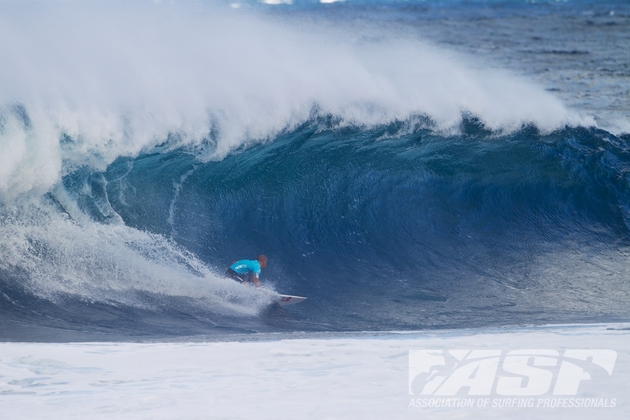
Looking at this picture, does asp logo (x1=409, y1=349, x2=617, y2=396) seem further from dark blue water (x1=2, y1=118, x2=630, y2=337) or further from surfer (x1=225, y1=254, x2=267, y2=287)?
surfer (x1=225, y1=254, x2=267, y2=287)

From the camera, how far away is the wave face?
777cm

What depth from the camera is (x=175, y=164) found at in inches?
397

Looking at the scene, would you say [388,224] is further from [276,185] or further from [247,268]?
[247,268]

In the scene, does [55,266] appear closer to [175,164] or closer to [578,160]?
[175,164]

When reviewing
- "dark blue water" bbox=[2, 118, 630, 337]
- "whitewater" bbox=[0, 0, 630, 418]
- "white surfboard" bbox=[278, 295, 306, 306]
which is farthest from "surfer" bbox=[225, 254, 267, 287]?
"dark blue water" bbox=[2, 118, 630, 337]

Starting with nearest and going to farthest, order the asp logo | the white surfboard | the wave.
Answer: the asp logo, the white surfboard, the wave

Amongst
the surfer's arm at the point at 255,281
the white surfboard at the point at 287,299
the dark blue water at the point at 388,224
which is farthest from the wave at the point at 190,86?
the white surfboard at the point at 287,299

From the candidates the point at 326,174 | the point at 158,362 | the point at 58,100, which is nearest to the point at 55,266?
the point at 158,362

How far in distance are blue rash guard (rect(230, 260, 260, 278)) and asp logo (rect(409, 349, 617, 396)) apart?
2.17m

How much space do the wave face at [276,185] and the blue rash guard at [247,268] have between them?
0.61ft

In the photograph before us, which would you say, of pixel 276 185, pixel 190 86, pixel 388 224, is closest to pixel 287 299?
pixel 388 224

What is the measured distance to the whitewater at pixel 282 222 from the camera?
564cm

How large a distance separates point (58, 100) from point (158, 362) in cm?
561

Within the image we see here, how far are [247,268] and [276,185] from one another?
271 cm
